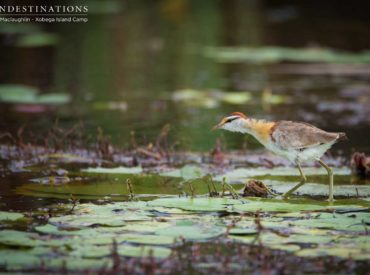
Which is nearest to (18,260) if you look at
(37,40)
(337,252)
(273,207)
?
(337,252)

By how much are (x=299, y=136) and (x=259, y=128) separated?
0.42 metres

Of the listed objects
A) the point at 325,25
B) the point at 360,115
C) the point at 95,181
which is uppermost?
the point at 325,25

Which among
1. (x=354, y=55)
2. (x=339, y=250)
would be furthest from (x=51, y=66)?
(x=339, y=250)

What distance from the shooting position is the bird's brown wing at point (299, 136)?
752 centimetres

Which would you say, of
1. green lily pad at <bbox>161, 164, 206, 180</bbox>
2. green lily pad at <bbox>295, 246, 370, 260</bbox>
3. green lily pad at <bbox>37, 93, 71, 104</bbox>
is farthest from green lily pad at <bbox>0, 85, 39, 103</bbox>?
green lily pad at <bbox>295, 246, 370, 260</bbox>

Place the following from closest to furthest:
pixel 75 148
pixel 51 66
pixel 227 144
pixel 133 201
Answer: pixel 133 201 → pixel 75 148 → pixel 227 144 → pixel 51 66

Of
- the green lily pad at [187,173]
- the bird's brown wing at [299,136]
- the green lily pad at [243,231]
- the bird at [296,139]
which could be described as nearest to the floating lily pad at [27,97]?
the green lily pad at [187,173]

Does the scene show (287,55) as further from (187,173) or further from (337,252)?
(337,252)

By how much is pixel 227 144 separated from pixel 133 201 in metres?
3.75

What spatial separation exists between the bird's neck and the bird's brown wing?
0.09 m

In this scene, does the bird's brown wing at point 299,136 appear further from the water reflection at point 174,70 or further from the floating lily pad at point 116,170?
the water reflection at point 174,70

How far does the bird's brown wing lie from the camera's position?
24.7ft

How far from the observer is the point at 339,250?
5.90 metres

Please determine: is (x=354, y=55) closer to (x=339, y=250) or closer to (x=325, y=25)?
(x=325, y=25)
